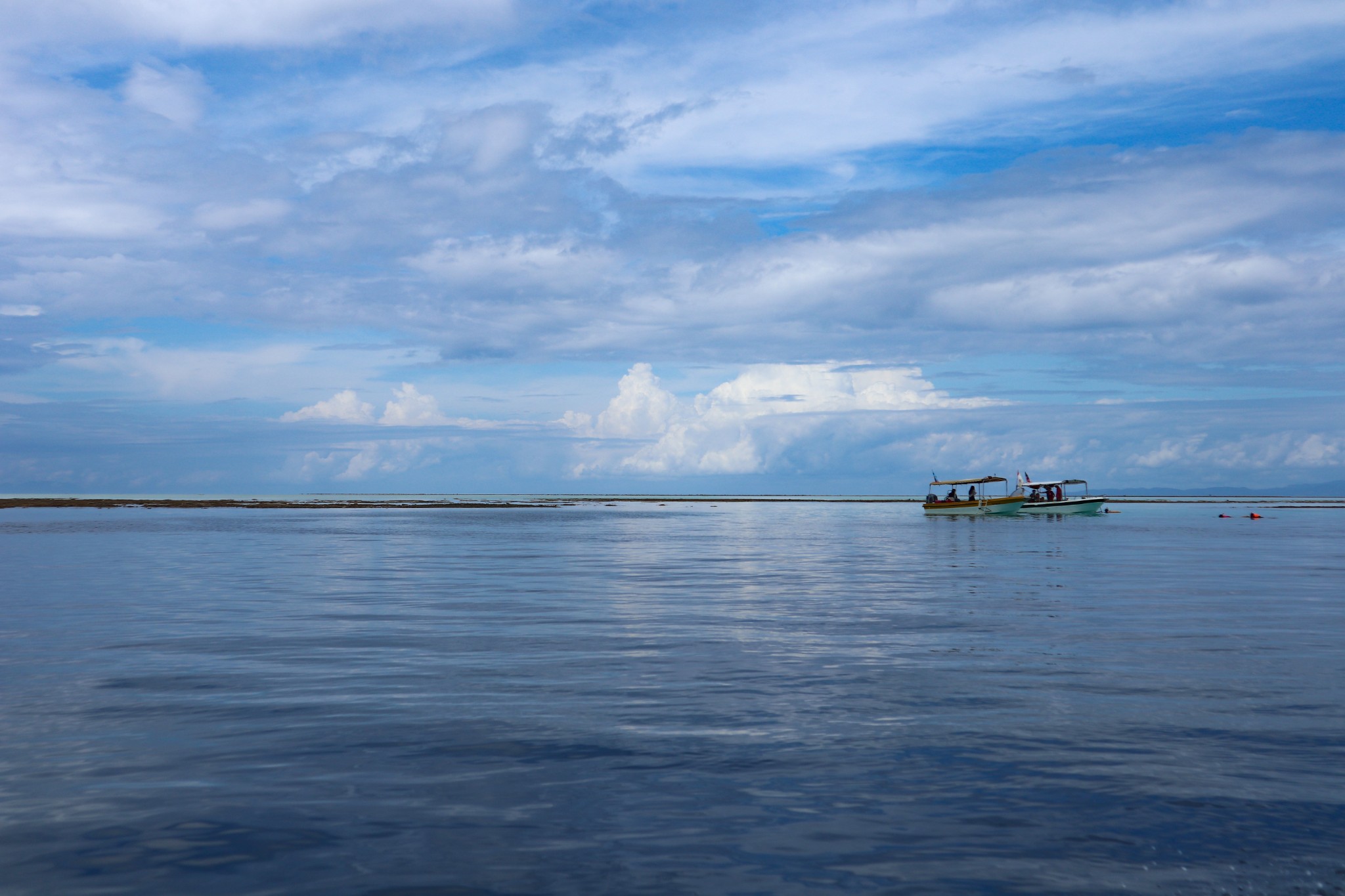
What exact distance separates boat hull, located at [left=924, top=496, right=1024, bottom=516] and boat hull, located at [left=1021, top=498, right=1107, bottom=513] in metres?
5.86

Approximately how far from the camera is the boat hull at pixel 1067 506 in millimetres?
115688

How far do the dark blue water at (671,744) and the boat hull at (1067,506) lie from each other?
89.5m

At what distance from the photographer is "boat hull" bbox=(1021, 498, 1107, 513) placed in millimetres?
115688

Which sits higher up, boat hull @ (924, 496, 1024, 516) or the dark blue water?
boat hull @ (924, 496, 1024, 516)

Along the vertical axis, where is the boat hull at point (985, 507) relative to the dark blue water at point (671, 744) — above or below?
above

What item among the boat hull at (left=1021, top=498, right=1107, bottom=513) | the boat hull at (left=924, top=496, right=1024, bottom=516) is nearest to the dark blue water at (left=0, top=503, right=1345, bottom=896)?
the boat hull at (left=924, top=496, right=1024, bottom=516)

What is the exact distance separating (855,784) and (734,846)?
7.77 feet

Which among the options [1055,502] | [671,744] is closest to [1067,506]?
[1055,502]

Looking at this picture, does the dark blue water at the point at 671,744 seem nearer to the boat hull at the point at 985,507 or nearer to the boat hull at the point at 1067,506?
the boat hull at the point at 985,507

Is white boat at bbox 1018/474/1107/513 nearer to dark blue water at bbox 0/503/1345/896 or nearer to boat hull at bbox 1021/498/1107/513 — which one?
boat hull at bbox 1021/498/1107/513

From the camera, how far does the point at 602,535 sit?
73.3 metres

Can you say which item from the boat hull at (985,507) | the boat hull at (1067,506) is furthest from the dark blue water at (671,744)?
the boat hull at (1067,506)

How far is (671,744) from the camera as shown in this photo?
12.3 m

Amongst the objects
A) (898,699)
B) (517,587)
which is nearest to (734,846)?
(898,699)
